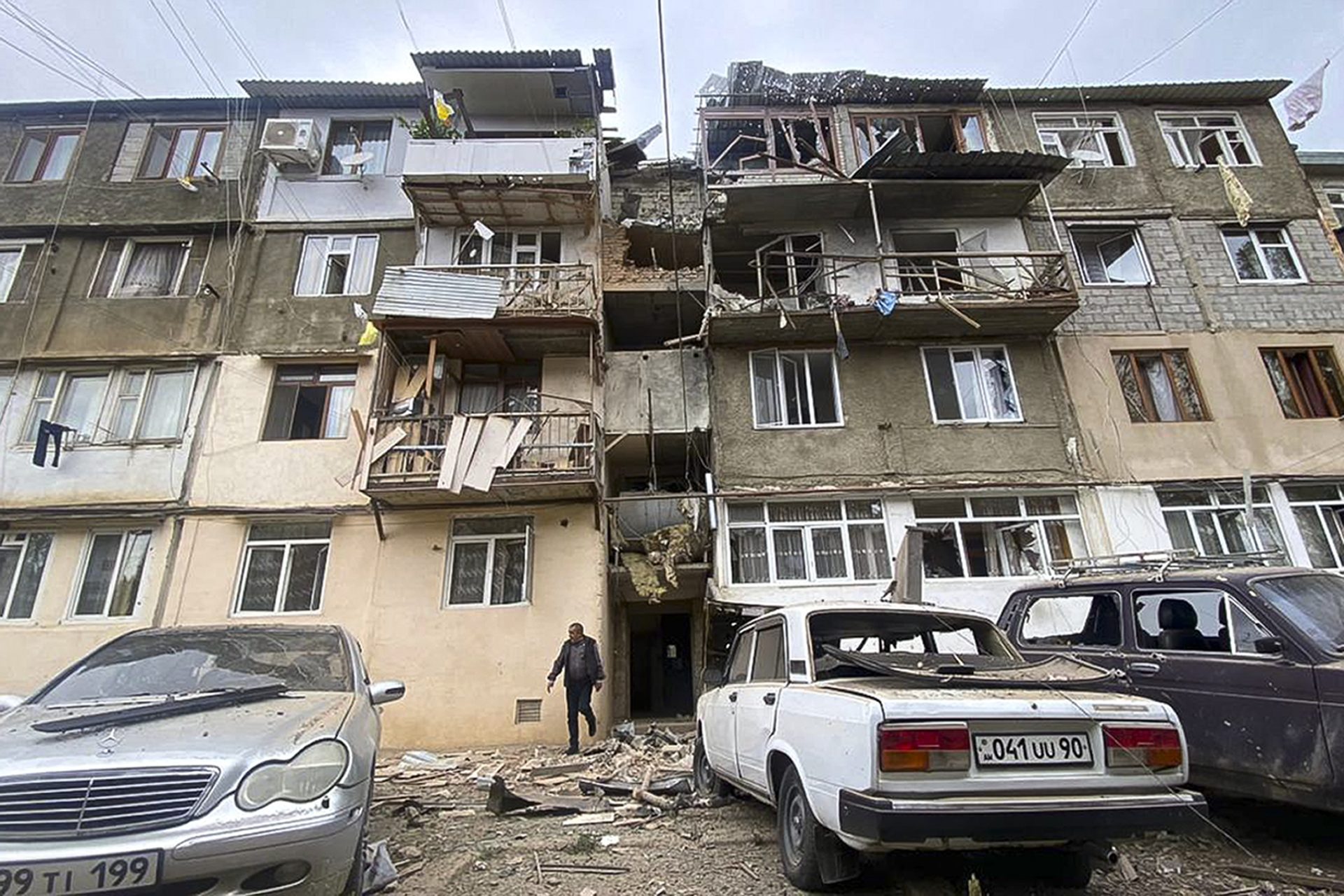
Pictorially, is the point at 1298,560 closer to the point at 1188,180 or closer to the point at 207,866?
the point at 1188,180

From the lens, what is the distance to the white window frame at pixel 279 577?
11086mm

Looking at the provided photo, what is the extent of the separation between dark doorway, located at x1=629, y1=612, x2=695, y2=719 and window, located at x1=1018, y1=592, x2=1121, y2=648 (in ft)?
29.3

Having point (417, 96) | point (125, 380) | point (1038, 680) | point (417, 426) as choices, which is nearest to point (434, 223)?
point (417, 96)

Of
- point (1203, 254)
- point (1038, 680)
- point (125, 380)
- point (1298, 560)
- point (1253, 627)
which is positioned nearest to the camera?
point (1038, 680)

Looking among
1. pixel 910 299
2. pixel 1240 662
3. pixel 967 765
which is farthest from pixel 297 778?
pixel 910 299

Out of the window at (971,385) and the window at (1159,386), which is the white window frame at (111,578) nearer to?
the window at (971,385)

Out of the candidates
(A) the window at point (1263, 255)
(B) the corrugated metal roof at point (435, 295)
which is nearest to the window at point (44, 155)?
(B) the corrugated metal roof at point (435, 295)

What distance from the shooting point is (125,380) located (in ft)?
41.3

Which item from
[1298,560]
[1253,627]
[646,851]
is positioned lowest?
[646,851]

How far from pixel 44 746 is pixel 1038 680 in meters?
4.96

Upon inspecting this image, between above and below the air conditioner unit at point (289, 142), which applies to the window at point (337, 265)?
below

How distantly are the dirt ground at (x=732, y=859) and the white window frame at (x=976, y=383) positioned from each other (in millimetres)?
8360

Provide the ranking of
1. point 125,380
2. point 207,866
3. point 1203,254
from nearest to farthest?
point 207,866, point 125,380, point 1203,254

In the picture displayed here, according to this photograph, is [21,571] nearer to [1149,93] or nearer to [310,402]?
[310,402]
